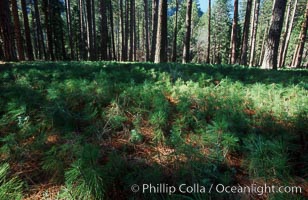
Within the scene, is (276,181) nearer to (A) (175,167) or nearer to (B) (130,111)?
(A) (175,167)

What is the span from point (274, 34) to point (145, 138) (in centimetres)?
594

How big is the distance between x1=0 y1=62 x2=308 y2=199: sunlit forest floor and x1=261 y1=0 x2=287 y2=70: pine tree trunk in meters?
3.11

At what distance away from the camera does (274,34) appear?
6277 millimetres

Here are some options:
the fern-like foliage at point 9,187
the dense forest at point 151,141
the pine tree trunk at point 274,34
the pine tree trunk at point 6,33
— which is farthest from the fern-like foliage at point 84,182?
the pine tree trunk at point 6,33

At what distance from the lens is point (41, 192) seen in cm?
186

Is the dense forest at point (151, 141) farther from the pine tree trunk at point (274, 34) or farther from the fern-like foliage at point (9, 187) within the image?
the pine tree trunk at point (274, 34)

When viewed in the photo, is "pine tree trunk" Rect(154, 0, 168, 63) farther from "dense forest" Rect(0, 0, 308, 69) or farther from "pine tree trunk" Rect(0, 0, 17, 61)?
"pine tree trunk" Rect(0, 0, 17, 61)

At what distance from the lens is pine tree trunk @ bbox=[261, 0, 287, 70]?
5.94 m

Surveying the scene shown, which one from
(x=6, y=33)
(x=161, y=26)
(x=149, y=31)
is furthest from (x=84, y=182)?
(x=149, y=31)

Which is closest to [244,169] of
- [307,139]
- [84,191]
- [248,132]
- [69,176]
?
Result: [248,132]

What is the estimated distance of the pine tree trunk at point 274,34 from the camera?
5938mm

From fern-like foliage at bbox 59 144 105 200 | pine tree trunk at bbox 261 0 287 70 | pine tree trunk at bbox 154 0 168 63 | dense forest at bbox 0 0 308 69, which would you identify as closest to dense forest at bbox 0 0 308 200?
fern-like foliage at bbox 59 144 105 200

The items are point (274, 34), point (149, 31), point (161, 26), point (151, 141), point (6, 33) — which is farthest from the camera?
point (149, 31)

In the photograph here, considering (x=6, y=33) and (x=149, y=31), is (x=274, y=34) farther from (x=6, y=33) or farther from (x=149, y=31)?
(x=149, y=31)
